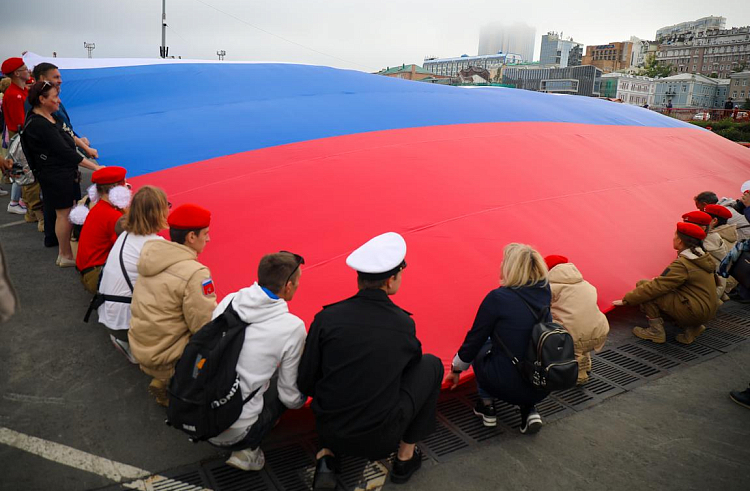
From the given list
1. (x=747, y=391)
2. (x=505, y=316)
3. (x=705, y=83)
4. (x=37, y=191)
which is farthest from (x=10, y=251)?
(x=705, y=83)

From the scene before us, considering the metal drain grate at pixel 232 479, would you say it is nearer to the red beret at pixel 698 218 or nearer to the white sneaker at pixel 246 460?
the white sneaker at pixel 246 460

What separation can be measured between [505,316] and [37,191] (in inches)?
259

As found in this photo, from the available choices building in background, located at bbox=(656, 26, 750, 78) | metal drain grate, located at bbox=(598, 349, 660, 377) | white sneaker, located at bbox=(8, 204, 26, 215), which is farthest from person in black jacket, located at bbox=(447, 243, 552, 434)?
building in background, located at bbox=(656, 26, 750, 78)

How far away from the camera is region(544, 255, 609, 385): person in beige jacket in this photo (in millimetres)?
3566

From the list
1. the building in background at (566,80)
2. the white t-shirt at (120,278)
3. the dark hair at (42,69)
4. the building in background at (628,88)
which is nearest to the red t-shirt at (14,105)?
the dark hair at (42,69)

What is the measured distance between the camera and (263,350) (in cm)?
256

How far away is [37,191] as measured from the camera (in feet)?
22.6

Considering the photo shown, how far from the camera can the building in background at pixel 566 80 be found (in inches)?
3563

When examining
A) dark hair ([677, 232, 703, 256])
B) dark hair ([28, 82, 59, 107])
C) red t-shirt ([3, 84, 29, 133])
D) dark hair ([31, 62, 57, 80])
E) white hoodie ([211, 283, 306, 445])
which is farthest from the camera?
red t-shirt ([3, 84, 29, 133])

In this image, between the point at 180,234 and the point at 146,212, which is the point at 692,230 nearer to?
the point at 180,234

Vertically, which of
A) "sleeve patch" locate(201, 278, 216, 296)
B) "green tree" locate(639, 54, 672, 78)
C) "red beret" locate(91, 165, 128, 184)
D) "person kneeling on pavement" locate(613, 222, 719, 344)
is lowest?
"person kneeling on pavement" locate(613, 222, 719, 344)

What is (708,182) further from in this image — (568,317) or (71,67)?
(71,67)

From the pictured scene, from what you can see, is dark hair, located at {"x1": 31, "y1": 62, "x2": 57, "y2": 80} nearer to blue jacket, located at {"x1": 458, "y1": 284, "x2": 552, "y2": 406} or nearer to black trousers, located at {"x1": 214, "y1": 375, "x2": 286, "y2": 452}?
black trousers, located at {"x1": 214, "y1": 375, "x2": 286, "y2": 452}

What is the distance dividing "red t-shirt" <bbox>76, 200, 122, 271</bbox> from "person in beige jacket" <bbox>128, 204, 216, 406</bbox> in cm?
115
